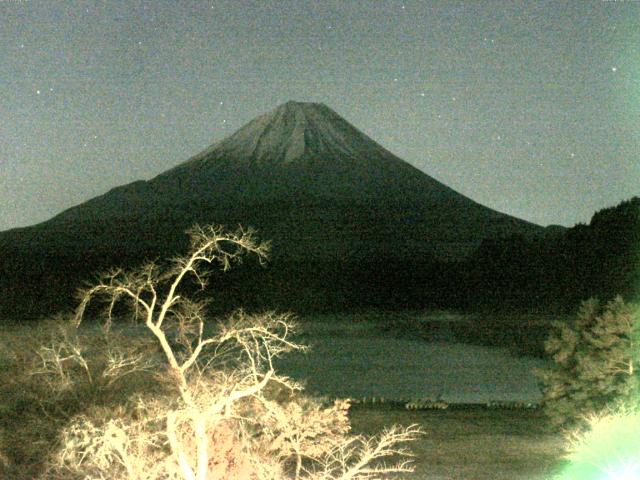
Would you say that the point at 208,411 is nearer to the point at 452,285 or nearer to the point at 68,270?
the point at 452,285

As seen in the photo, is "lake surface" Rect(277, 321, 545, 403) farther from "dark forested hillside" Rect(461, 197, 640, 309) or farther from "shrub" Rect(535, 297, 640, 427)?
"shrub" Rect(535, 297, 640, 427)

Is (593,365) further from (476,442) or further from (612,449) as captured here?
(612,449)

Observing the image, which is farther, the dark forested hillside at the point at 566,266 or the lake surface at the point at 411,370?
the dark forested hillside at the point at 566,266

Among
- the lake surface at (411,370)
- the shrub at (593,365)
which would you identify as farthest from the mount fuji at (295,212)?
the shrub at (593,365)

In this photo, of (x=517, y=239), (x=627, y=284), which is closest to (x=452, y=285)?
(x=517, y=239)

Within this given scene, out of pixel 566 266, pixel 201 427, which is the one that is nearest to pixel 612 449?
pixel 201 427

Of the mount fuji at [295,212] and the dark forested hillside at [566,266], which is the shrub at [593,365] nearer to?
the dark forested hillside at [566,266]
